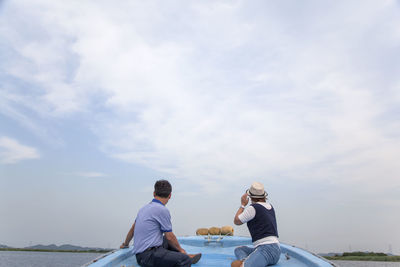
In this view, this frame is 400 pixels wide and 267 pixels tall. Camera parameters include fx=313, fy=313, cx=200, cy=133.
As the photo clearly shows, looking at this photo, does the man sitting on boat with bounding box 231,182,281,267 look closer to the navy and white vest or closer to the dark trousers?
the navy and white vest

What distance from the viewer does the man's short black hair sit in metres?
4.88

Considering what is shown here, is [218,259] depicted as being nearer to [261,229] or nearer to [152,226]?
[261,229]

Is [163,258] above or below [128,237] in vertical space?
below

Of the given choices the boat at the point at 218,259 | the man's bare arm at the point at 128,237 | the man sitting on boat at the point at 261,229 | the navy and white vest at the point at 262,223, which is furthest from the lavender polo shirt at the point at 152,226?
the navy and white vest at the point at 262,223

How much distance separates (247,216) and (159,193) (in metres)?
1.49

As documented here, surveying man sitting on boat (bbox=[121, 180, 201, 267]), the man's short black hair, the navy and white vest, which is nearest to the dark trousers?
man sitting on boat (bbox=[121, 180, 201, 267])

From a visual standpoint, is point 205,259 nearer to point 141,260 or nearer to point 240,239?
point 141,260

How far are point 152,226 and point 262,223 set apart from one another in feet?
5.87

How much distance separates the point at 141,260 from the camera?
4.74m

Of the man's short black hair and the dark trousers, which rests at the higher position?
the man's short black hair

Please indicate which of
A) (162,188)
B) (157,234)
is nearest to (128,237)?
(157,234)

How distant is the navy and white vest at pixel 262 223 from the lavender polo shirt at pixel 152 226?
144 cm

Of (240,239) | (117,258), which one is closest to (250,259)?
(117,258)

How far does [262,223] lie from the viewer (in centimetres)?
513
